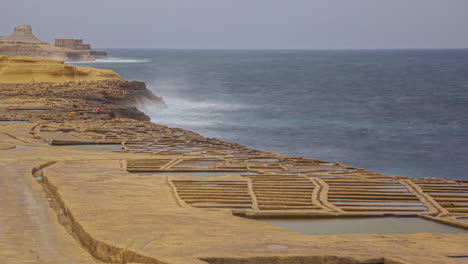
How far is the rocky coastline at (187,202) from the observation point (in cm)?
898

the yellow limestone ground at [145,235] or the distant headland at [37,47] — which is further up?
the distant headland at [37,47]

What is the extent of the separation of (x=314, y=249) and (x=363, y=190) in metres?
6.59

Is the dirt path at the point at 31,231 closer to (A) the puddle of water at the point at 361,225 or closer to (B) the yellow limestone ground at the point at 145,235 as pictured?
(B) the yellow limestone ground at the point at 145,235

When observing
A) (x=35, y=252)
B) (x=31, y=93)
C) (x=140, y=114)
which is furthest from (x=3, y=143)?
(x=31, y=93)

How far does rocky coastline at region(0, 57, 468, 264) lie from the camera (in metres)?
8.98

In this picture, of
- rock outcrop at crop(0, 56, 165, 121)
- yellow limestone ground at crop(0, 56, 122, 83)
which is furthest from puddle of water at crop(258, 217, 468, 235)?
yellow limestone ground at crop(0, 56, 122, 83)

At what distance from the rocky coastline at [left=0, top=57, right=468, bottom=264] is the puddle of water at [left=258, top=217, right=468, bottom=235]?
19 centimetres

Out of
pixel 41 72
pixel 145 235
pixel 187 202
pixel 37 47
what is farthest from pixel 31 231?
pixel 37 47

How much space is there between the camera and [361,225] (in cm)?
1221

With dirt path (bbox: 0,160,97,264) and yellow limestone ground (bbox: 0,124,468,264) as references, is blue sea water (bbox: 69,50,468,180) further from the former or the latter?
dirt path (bbox: 0,160,97,264)

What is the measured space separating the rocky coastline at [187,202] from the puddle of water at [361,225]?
0.62ft

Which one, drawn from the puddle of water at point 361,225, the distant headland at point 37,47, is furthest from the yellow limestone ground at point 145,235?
the distant headland at point 37,47

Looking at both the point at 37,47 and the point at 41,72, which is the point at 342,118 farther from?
the point at 37,47

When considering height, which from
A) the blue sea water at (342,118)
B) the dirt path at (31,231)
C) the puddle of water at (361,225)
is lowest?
the dirt path at (31,231)
